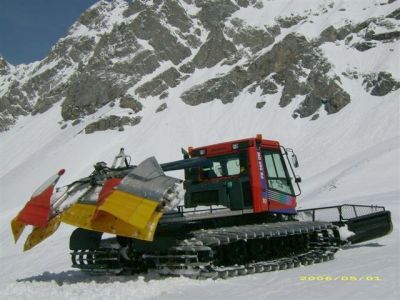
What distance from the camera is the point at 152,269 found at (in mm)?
10758

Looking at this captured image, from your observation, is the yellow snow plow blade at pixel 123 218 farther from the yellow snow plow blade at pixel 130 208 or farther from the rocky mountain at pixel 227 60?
the rocky mountain at pixel 227 60

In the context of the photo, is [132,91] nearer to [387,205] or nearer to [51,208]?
[387,205]

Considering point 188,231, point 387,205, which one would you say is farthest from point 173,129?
point 188,231

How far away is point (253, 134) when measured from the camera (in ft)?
234

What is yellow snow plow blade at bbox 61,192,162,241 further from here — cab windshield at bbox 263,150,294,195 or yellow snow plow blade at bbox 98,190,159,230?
cab windshield at bbox 263,150,294,195

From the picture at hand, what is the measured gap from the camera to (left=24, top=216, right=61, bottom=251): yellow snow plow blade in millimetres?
9959

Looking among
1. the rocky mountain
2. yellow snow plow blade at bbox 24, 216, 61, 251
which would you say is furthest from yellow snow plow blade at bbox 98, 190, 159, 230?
the rocky mountain

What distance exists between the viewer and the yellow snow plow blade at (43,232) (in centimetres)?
996

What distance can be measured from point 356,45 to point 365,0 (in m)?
17.0

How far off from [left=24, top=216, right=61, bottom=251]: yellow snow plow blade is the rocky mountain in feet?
201

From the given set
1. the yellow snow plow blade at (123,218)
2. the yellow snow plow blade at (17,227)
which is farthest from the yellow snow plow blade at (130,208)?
the yellow snow plow blade at (17,227)

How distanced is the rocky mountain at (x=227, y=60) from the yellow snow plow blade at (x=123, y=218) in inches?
2416

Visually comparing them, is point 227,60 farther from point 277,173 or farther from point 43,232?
point 43,232

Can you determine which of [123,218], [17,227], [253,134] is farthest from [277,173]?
[253,134]
